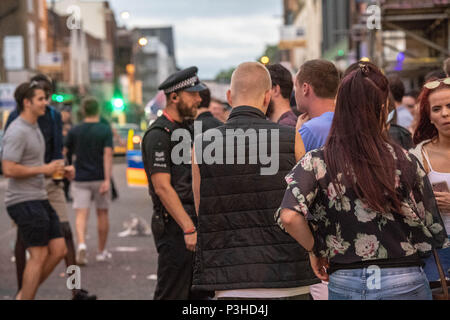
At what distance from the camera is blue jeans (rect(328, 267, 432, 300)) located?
3.25 metres

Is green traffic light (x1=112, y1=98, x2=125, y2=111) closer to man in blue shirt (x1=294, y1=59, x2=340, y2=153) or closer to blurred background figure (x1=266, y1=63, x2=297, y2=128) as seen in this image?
blurred background figure (x1=266, y1=63, x2=297, y2=128)

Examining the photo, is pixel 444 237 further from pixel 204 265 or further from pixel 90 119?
pixel 90 119

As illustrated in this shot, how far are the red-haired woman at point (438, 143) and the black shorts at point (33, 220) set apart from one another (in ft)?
11.9

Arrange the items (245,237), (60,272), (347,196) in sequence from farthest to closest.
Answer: (60,272)
(245,237)
(347,196)

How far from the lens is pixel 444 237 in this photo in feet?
11.3

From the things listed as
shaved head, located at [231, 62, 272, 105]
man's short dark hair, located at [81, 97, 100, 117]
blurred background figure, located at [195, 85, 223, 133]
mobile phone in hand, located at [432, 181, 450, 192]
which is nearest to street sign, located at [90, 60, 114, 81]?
man's short dark hair, located at [81, 97, 100, 117]

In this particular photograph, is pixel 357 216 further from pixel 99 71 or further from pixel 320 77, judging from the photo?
pixel 99 71

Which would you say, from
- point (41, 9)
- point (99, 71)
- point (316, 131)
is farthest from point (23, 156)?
point (99, 71)

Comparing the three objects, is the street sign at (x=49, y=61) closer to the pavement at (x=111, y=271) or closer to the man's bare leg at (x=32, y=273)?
the pavement at (x=111, y=271)

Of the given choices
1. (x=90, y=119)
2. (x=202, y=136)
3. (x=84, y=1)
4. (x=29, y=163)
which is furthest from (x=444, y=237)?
(x=84, y=1)

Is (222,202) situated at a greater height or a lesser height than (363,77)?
lesser

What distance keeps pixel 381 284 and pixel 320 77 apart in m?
1.87

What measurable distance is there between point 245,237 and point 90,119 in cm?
678

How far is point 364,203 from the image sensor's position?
324 centimetres
